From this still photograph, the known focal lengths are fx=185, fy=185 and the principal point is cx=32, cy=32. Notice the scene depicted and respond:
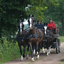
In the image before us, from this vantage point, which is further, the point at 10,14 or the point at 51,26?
the point at 10,14

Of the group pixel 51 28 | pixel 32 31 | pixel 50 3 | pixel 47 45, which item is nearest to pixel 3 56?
pixel 32 31

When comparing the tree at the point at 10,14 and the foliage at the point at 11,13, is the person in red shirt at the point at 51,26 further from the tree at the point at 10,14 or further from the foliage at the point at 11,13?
the tree at the point at 10,14

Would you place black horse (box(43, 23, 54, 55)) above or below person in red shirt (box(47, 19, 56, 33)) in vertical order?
below

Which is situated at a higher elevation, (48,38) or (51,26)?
(51,26)

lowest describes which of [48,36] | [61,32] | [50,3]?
[61,32]

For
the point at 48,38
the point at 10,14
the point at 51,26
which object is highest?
the point at 10,14

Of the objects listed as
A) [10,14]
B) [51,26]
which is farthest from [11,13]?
[51,26]

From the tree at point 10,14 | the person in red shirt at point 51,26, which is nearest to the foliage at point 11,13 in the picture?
the tree at point 10,14

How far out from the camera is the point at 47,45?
13.4 metres

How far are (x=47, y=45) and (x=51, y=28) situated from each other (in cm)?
149

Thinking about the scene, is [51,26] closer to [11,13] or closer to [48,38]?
[48,38]

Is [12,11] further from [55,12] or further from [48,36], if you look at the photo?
[55,12]

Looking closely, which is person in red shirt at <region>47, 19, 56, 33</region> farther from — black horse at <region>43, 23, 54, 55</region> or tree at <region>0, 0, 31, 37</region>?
tree at <region>0, 0, 31, 37</region>

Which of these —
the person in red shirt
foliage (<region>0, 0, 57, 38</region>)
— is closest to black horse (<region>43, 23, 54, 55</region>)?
the person in red shirt
